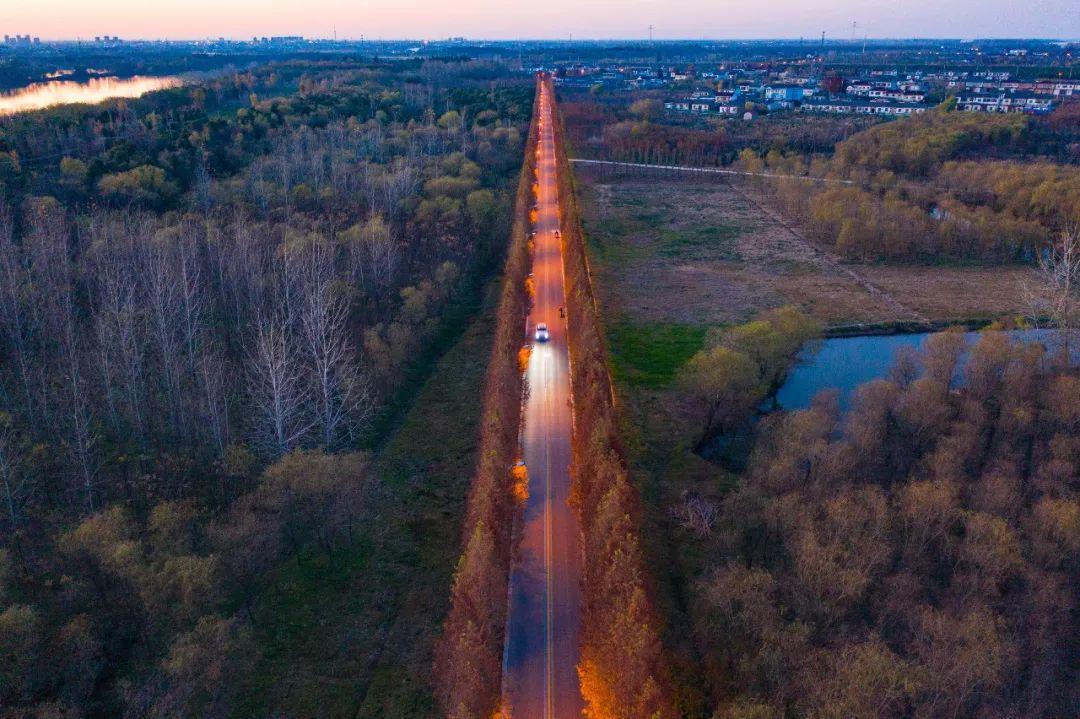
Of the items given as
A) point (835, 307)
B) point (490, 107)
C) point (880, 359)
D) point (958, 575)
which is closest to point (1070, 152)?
point (835, 307)

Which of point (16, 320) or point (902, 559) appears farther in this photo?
Answer: point (16, 320)

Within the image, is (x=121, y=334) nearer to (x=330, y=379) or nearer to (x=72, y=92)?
(x=330, y=379)

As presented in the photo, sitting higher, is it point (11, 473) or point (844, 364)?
point (11, 473)

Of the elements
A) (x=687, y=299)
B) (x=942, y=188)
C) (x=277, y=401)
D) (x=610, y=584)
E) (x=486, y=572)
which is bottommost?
(x=610, y=584)

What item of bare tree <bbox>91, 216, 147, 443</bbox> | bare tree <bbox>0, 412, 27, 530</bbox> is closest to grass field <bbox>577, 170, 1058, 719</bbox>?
bare tree <bbox>0, 412, 27, 530</bbox>

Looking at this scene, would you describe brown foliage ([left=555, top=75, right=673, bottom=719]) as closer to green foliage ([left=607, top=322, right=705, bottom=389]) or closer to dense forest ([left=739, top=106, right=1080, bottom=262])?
green foliage ([left=607, top=322, right=705, bottom=389])

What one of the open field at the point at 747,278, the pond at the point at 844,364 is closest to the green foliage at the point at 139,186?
the open field at the point at 747,278

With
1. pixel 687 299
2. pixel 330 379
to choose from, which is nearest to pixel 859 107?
pixel 687 299

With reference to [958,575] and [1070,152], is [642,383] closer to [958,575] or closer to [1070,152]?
[958,575]
